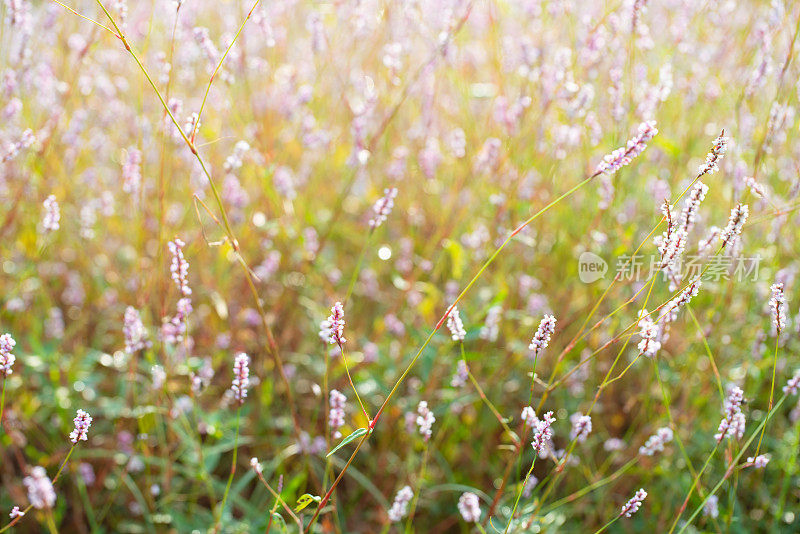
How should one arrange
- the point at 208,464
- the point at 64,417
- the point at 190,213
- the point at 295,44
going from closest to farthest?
the point at 208,464 < the point at 64,417 < the point at 190,213 < the point at 295,44

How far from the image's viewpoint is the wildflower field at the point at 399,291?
168 cm

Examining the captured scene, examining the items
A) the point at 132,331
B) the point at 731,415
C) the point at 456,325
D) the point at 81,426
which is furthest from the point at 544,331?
the point at 132,331

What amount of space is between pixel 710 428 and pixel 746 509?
0.27 metres

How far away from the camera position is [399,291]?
2365 millimetres

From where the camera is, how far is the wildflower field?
5.51 ft

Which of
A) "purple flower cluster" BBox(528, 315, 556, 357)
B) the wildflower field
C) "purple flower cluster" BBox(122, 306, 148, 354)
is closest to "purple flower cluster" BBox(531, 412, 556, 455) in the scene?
"purple flower cluster" BBox(528, 315, 556, 357)

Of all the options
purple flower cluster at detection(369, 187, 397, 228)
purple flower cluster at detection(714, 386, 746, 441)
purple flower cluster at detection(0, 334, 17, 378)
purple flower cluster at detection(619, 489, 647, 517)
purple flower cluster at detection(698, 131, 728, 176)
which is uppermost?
purple flower cluster at detection(698, 131, 728, 176)

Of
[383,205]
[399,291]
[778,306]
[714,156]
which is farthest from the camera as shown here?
[399,291]

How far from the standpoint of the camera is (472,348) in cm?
215

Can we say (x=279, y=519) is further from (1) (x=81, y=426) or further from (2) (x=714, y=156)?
(2) (x=714, y=156)

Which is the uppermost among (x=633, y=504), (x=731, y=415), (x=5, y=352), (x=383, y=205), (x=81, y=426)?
(x=383, y=205)

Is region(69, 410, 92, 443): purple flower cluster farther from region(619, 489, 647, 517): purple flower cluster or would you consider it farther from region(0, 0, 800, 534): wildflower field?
region(619, 489, 647, 517): purple flower cluster

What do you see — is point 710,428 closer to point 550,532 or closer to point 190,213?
point 550,532

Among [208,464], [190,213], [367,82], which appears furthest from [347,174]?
[208,464]
